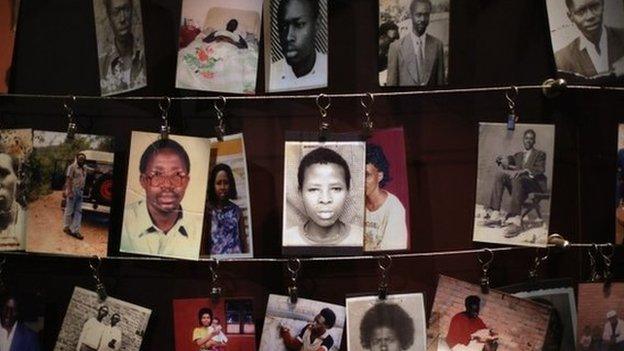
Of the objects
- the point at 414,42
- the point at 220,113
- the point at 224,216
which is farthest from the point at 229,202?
the point at 414,42

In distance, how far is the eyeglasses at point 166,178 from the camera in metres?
0.90

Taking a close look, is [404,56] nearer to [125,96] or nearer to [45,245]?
[125,96]

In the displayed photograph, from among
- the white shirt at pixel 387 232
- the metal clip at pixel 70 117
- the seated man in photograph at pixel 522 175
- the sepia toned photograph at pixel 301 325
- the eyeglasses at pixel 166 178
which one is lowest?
the sepia toned photograph at pixel 301 325

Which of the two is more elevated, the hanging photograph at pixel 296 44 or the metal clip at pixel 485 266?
the hanging photograph at pixel 296 44

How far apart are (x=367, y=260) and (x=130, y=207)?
0.33m

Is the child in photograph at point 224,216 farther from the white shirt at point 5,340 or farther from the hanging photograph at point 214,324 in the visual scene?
the white shirt at point 5,340

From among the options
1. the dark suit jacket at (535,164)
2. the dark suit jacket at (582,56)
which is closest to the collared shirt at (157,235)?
the dark suit jacket at (535,164)

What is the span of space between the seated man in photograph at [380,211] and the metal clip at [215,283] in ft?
0.68

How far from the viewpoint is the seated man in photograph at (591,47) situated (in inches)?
35.1

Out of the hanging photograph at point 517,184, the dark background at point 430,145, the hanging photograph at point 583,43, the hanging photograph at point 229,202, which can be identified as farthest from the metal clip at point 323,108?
the hanging photograph at point 583,43

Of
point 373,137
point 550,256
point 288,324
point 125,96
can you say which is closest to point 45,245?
point 125,96

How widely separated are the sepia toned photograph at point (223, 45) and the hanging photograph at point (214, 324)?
0.96 feet

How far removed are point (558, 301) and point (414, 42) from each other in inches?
15.9

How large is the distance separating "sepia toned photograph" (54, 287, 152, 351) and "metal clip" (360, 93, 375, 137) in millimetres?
389
